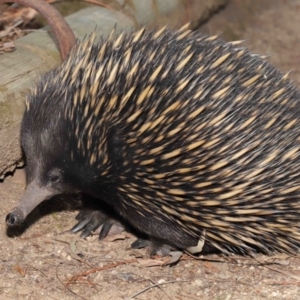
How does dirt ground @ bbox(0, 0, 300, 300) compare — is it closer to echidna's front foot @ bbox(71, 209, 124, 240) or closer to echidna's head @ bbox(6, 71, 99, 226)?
echidna's front foot @ bbox(71, 209, 124, 240)

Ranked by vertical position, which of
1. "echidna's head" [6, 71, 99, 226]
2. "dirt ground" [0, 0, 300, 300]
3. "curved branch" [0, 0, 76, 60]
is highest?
"curved branch" [0, 0, 76, 60]

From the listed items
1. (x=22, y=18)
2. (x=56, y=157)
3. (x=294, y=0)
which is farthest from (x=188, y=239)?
(x=294, y=0)

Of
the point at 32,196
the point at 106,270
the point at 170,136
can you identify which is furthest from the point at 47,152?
the point at 106,270

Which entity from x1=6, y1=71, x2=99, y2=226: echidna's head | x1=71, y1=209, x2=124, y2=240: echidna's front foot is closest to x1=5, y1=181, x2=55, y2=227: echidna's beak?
x1=6, y1=71, x2=99, y2=226: echidna's head

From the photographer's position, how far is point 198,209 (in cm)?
347

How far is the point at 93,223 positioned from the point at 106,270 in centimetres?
42

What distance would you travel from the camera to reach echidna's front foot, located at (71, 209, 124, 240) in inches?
157

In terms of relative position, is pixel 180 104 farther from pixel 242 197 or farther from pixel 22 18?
pixel 22 18

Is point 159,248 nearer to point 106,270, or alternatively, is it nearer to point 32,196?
point 106,270

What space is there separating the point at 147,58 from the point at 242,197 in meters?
0.83

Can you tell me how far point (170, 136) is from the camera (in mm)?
3295

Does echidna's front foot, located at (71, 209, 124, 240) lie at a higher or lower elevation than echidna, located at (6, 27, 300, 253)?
lower

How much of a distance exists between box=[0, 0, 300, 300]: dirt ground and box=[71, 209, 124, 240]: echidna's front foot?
4cm

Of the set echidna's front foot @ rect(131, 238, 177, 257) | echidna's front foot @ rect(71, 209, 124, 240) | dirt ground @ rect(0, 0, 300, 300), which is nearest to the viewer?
dirt ground @ rect(0, 0, 300, 300)
